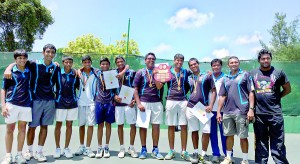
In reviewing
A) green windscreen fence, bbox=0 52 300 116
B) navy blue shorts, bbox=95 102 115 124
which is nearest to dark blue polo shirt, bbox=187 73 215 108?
navy blue shorts, bbox=95 102 115 124

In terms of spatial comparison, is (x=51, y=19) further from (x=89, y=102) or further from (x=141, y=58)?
(x=89, y=102)

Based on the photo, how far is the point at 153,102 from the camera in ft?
15.8

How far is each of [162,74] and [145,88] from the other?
41cm

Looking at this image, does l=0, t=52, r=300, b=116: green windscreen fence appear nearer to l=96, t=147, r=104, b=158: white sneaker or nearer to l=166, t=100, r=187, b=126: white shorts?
l=166, t=100, r=187, b=126: white shorts

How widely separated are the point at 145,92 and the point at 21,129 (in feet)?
7.11

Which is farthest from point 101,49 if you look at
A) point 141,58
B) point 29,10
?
point 141,58

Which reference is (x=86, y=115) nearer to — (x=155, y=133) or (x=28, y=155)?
(x=28, y=155)

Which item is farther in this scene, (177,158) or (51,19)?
(51,19)

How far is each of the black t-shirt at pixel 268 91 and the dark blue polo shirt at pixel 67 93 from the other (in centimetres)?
315

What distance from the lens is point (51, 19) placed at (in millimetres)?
22734

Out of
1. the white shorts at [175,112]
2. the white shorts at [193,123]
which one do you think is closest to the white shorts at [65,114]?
the white shorts at [175,112]

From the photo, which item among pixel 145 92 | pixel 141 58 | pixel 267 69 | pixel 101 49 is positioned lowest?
pixel 145 92

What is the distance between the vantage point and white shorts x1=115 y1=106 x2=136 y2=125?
16.1 ft

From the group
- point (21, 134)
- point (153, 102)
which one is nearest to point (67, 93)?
point (21, 134)
